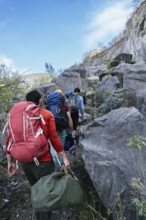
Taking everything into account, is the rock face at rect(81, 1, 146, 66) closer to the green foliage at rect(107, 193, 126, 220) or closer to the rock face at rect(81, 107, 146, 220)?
the rock face at rect(81, 107, 146, 220)

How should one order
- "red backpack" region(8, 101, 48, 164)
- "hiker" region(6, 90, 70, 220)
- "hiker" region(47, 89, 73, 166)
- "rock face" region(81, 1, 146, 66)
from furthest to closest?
"rock face" region(81, 1, 146, 66) → "hiker" region(47, 89, 73, 166) → "hiker" region(6, 90, 70, 220) → "red backpack" region(8, 101, 48, 164)

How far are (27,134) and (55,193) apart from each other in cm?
75

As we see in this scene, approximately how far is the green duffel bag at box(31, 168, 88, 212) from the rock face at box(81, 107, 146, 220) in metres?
0.40

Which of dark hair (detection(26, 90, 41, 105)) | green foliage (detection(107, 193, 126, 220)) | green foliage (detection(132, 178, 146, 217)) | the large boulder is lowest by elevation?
green foliage (detection(107, 193, 126, 220))

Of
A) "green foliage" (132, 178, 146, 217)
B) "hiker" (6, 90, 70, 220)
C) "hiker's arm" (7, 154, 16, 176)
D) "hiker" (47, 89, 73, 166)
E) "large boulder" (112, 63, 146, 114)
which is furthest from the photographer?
"large boulder" (112, 63, 146, 114)

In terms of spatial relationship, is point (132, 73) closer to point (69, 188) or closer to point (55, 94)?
point (55, 94)

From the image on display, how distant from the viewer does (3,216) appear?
4.57 metres

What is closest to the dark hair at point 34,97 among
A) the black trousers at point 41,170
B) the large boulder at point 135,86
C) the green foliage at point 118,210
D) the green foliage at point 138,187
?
the black trousers at point 41,170

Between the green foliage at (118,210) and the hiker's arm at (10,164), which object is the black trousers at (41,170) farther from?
the green foliage at (118,210)

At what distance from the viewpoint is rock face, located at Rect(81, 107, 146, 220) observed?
343cm

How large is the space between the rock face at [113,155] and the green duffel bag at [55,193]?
0.40m

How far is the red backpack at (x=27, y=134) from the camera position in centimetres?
323

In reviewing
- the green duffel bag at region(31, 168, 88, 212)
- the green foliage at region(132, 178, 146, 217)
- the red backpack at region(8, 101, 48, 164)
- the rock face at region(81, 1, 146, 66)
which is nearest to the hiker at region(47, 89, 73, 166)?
the red backpack at region(8, 101, 48, 164)

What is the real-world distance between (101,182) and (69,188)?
0.54 metres
